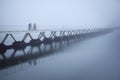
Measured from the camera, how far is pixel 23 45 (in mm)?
16172

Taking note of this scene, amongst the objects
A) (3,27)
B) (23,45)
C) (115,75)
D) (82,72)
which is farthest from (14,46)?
(3,27)

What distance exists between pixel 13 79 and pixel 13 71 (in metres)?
1.27

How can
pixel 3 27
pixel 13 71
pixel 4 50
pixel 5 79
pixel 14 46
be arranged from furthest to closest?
pixel 3 27 < pixel 14 46 < pixel 4 50 < pixel 13 71 < pixel 5 79

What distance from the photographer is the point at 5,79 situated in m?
6.66

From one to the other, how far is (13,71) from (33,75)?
1.12 m

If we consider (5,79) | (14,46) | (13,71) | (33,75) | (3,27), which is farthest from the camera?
(3,27)

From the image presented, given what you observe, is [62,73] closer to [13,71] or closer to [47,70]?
[47,70]

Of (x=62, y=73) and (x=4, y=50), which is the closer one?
(x=62, y=73)

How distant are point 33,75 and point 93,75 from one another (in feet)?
7.68

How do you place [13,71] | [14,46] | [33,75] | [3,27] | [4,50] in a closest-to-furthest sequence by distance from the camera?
1. [33,75]
2. [13,71]
3. [4,50]
4. [14,46]
5. [3,27]

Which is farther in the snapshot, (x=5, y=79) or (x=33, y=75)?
(x=33, y=75)

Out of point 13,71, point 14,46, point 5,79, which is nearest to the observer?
point 5,79

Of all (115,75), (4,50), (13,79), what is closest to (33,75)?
(13,79)

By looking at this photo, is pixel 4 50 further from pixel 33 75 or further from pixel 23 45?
pixel 33 75
